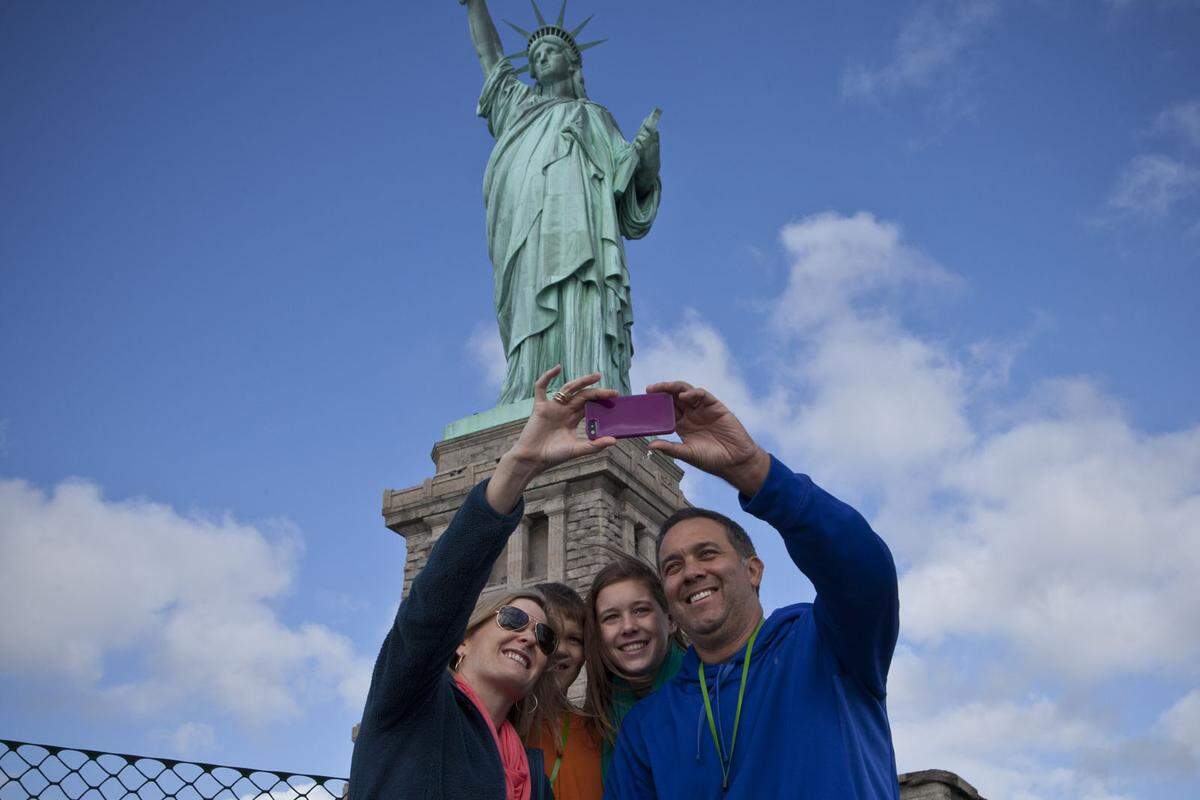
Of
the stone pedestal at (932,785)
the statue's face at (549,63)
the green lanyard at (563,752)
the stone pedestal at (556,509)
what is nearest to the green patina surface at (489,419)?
the stone pedestal at (556,509)

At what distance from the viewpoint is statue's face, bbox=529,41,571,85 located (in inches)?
713

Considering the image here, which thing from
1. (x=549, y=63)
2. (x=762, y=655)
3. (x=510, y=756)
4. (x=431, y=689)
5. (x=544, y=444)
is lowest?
(x=510, y=756)

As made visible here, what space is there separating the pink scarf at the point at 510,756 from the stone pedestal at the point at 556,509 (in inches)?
347

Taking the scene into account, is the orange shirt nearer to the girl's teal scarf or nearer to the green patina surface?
the girl's teal scarf

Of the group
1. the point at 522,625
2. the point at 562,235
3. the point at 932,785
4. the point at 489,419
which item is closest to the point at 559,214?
the point at 562,235

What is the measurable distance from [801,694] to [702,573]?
44cm

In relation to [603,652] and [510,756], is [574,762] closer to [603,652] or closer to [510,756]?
[603,652]

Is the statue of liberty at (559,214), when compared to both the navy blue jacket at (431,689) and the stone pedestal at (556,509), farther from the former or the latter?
the navy blue jacket at (431,689)

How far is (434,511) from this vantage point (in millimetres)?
13422

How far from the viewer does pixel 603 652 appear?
152 inches

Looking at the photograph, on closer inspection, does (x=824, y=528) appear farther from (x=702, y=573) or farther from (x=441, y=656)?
(x=441, y=656)

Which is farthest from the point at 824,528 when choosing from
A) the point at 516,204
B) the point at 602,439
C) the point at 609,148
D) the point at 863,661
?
the point at 609,148

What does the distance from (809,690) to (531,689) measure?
1038mm

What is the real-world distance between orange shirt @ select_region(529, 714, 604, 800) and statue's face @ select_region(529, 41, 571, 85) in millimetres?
15692
